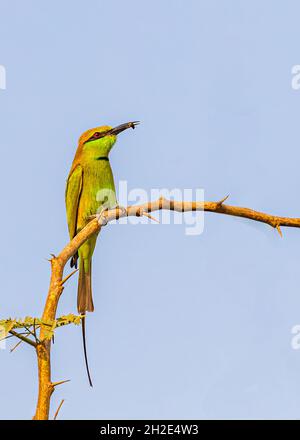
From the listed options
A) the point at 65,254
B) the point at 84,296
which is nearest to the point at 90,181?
the point at 84,296

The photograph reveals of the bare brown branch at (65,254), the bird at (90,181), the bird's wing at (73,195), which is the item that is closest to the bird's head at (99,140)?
the bird at (90,181)

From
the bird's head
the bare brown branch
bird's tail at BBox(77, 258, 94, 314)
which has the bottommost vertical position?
bird's tail at BBox(77, 258, 94, 314)

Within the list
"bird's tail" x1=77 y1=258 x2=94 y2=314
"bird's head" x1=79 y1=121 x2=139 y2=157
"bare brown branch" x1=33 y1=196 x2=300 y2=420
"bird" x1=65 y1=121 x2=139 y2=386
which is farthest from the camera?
"bird's head" x1=79 y1=121 x2=139 y2=157

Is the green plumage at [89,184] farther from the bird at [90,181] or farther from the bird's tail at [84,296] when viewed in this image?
the bird's tail at [84,296]

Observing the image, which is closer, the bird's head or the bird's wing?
the bird's wing

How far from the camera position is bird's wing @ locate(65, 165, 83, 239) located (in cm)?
527

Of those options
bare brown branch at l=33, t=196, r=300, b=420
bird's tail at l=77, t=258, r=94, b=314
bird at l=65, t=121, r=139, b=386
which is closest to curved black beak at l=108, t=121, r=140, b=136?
bird at l=65, t=121, r=139, b=386

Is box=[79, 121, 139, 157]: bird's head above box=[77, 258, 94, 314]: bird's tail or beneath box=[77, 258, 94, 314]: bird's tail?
above

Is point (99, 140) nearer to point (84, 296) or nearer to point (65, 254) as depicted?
point (84, 296)

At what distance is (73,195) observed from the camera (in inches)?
211

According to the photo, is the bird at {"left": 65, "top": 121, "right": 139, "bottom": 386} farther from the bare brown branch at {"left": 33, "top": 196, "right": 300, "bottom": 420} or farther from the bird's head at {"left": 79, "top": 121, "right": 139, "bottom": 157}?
the bare brown branch at {"left": 33, "top": 196, "right": 300, "bottom": 420}

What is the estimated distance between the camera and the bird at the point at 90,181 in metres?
5.26

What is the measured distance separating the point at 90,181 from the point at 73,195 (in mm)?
182
